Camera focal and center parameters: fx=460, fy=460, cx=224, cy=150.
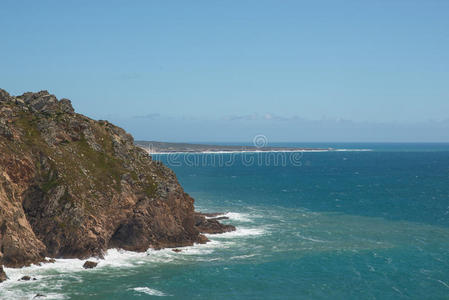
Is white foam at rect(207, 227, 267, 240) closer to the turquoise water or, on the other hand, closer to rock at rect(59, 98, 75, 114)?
the turquoise water

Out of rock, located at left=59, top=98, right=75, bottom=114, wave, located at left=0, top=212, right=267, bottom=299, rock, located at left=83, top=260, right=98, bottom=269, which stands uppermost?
rock, located at left=59, top=98, right=75, bottom=114

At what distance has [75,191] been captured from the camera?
241ft

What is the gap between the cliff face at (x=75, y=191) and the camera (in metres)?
67.9

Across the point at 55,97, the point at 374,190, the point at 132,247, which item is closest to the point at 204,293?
the point at 132,247

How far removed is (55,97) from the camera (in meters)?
91.3

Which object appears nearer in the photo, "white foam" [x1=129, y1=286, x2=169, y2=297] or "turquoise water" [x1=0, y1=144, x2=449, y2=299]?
"white foam" [x1=129, y1=286, x2=169, y2=297]

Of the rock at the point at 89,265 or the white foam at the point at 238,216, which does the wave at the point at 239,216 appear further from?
the rock at the point at 89,265

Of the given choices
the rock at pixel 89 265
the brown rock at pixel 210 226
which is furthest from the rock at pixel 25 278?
the brown rock at pixel 210 226

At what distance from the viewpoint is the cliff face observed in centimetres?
6789

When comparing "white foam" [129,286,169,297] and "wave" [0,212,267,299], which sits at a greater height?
"wave" [0,212,267,299]

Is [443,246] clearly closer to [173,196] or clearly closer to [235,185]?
[173,196]

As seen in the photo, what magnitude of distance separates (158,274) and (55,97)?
150 feet

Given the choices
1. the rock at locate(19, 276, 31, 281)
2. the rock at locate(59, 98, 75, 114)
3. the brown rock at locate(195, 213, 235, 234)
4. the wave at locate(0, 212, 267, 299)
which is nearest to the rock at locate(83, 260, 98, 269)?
the wave at locate(0, 212, 267, 299)

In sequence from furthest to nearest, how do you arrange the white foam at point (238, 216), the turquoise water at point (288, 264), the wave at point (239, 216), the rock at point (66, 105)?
the white foam at point (238, 216), the wave at point (239, 216), the rock at point (66, 105), the turquoise water at point (288, 264)
